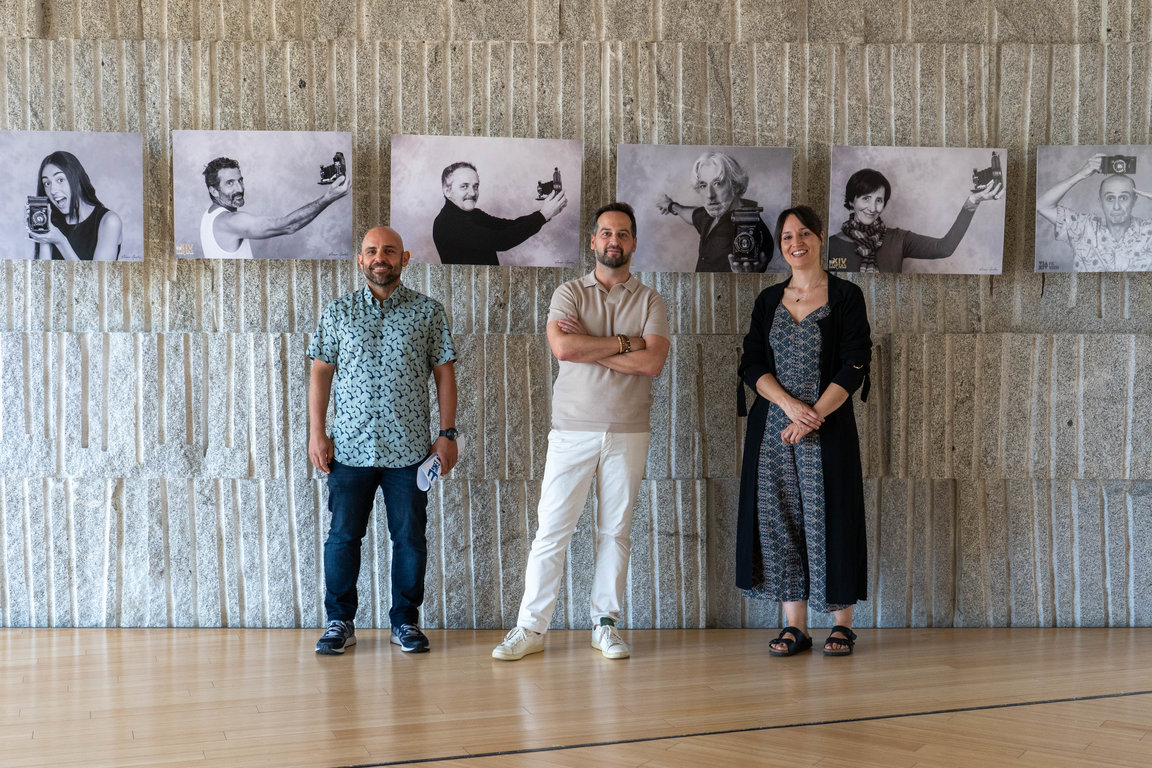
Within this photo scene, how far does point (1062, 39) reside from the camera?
434 centimetres

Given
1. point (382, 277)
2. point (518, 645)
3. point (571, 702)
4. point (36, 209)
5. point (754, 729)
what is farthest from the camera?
point (36, 209)

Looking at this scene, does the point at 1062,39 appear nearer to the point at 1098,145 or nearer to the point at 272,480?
the point at 1098,145

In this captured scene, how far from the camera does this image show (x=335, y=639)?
3.74 metres

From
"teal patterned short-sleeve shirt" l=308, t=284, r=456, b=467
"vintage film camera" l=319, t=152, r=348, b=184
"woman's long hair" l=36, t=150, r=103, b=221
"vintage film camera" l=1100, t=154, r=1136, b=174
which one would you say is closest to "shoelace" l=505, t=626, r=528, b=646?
"teal patterned short-sleeve shirt" l=308, t=284, r=456, b=467

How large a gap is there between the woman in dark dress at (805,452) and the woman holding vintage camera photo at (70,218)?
2.74 meters

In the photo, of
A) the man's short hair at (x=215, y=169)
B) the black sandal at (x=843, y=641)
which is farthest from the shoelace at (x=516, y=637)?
the man's short hair at (x=215, y=169)

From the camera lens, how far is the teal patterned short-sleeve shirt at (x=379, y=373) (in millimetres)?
3738

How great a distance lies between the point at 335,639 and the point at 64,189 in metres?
2.22

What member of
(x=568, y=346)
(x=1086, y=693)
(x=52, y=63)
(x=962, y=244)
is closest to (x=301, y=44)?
(x=52, y=63)

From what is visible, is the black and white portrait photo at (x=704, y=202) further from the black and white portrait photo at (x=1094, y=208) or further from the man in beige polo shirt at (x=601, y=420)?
the black and white portrait photo at (x=1094, y=208)

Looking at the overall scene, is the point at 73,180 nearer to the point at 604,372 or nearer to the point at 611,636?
the point at 604,372

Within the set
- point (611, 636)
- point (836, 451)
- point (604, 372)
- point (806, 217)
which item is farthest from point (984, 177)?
point (611, 636)

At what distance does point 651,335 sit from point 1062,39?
234 cm

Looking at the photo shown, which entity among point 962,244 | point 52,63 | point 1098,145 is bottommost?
point 962,244
